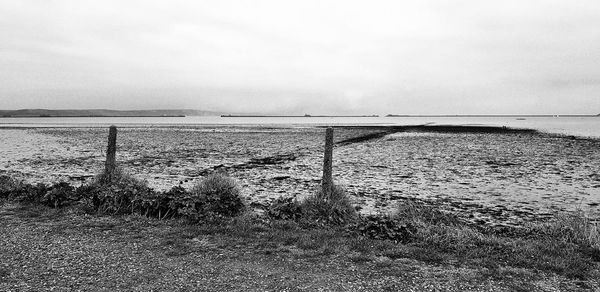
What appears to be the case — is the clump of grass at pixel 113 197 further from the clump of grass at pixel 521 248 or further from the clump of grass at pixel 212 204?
the clump of grass at pixel 521 248

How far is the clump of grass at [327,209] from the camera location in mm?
10242

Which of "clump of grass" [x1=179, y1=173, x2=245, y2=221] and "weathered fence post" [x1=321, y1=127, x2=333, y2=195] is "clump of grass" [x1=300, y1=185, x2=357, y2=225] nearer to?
"weathered fence post" [x1=321, y1=127, x2=333, y2=195]

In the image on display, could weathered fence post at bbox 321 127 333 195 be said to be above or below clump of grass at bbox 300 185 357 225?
above

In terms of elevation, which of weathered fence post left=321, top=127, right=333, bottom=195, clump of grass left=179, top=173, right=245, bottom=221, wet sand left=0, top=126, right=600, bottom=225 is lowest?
wet sand left=0, top=126, right=600, bottom=225

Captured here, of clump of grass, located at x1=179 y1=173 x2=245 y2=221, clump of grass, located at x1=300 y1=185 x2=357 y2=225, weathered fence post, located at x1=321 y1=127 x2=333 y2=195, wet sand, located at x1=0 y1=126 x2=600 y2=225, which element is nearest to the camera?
clump of grass, located at x1=179 y1=173 x2=245 y2=221

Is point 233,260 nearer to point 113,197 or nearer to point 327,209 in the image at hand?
point 327,209

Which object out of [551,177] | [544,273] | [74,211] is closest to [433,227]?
[544,273]

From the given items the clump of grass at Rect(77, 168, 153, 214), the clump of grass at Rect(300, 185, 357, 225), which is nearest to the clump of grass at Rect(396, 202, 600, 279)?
the clump of grass at Rect(300, 185, 357, 225)

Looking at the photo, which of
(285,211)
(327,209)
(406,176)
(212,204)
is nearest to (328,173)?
(327,209)

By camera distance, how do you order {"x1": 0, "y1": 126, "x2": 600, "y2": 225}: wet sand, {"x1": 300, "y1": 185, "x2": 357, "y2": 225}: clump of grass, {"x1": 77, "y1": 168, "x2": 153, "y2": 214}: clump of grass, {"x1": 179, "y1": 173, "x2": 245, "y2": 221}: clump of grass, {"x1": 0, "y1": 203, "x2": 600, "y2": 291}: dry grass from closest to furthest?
1. {"x1": 0, "y1": 203, "x2": 600, "y2": 291}: dry grass
2. {"x1": 179, "y1": 173, "x2": 245, "y2": 221}: clump of grass
3. {"x1": 300, "y1": 185, "x2": 357, "y2": 225}: clump of grass
4. {"x1": 77, "y1": 168, "x2": 153, "y2": 214}: clump of grass
5. {"x1": 0, "y1": 126, "x2": 600, "y2": 225}: wet sand

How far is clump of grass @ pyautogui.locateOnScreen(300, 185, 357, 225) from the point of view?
1024cm

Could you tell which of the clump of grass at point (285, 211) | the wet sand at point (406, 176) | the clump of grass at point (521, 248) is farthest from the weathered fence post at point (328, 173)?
the clump of grass at point (521, 248)

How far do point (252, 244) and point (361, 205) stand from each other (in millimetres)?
6240

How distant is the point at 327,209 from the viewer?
10750 mm
